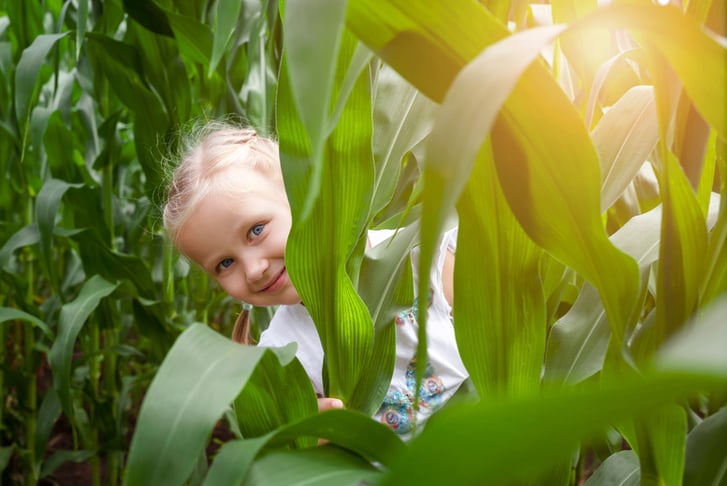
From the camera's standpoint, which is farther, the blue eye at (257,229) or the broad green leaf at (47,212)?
the broad green leaf at (47,212)

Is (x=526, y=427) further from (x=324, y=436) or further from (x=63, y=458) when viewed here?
(x=63, y=458)

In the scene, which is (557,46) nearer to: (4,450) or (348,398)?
(348,398)

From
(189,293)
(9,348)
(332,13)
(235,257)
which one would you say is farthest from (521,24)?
(9,348)

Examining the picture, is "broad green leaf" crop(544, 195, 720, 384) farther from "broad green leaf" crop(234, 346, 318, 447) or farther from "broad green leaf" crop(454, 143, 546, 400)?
"broad green leaf" crop(234, 346, 318, 447)

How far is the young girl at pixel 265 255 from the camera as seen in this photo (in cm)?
72

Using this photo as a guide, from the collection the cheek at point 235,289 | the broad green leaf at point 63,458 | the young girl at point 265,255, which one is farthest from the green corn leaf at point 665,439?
the broad green leaf at point 63,458

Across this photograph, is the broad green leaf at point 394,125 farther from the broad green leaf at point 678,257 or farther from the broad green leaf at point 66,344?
the broad green leaf at point 66,344

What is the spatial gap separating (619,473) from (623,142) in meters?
0.19

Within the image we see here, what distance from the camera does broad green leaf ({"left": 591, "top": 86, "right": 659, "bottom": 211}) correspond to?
438mm

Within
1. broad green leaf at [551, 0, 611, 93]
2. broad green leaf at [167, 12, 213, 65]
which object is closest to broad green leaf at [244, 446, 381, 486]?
broad green leaf at [551, 0, 611, 93]

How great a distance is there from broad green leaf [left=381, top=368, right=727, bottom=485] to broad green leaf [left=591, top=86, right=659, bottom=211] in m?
0.26

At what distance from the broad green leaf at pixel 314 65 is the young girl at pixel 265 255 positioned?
1.51 feet

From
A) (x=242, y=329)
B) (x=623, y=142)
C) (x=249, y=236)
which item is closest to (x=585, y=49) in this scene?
(x=623, y=142)

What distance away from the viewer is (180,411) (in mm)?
303
